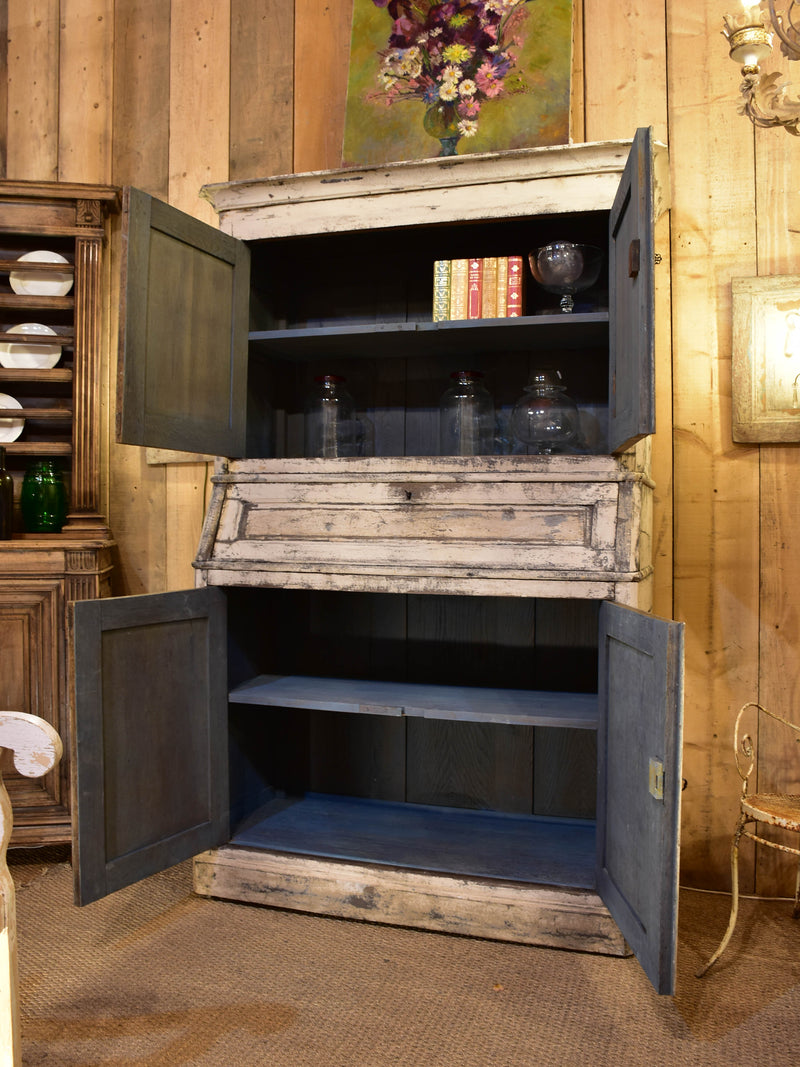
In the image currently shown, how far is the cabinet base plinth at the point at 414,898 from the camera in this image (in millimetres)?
1820

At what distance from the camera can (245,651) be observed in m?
2.25

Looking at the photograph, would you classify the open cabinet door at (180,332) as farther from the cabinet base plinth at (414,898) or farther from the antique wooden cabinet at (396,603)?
the cabinet base plinth at (414,898)

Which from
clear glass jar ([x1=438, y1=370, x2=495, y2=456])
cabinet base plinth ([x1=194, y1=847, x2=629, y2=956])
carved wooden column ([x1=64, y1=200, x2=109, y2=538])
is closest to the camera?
cabinet base plinth ([x1=194, y1=847, x2=629, y2=956])

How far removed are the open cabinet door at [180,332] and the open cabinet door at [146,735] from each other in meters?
0.41

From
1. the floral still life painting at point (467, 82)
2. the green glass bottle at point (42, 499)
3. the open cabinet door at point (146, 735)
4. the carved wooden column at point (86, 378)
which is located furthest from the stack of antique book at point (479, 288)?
the green glass bottle at point (42, 499)

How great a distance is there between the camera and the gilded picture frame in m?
2.11

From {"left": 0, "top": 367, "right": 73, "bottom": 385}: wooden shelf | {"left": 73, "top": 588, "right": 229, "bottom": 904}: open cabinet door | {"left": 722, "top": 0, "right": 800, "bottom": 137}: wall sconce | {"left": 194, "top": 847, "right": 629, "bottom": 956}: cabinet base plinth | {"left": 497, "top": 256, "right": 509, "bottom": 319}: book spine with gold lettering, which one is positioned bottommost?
{"left": 194, "top": 847, "right": 629, "bottom": 956}: cabinet base plinth

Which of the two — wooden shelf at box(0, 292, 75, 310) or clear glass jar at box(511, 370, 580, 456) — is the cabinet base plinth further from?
wooden shelf at box(0, 292, 75, 310)

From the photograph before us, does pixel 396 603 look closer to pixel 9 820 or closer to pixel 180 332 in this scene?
pixel 180 332

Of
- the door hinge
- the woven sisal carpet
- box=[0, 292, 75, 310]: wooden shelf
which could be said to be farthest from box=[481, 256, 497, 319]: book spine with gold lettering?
the woven sisal carpet

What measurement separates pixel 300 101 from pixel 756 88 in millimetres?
1578

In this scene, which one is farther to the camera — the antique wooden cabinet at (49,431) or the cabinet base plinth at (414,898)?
the antique wooden cabinet at (49,431)

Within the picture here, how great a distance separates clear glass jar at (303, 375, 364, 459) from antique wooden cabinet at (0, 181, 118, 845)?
0.70m

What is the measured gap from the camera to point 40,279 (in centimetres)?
254
